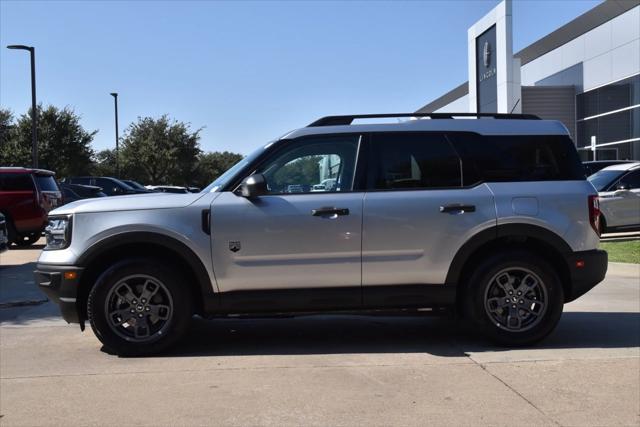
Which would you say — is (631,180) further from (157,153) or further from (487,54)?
(157,153)

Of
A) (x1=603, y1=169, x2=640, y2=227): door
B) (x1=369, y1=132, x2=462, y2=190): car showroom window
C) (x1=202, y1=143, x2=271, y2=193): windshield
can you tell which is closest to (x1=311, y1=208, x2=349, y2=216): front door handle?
(x1=369, y1=132, x2=462, y2=190): car showroom window

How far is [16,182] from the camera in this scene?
14492mm

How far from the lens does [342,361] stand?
17.6 ft

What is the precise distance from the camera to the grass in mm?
11824

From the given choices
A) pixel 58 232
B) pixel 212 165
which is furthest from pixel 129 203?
pixel 212 165

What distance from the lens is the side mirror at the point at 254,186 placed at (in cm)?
539

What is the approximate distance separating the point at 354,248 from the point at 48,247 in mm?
2751

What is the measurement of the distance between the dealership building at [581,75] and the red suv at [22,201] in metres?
19.3

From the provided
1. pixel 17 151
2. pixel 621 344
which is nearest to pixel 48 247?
pixel 621 344

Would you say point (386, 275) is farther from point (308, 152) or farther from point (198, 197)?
point (198, 197)

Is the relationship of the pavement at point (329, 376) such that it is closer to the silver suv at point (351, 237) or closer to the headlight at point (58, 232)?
the silver suv at point (351, 237)

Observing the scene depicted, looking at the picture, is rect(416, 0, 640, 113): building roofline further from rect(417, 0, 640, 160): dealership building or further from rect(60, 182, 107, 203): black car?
rect(60, 182, 107, 203): black car

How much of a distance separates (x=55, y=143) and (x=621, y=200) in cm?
3311

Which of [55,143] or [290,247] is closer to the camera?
[290,247]
